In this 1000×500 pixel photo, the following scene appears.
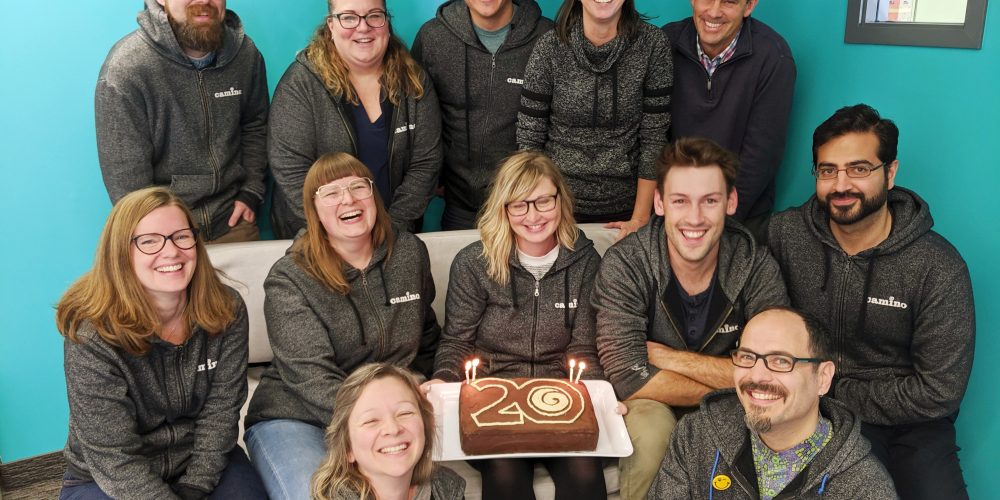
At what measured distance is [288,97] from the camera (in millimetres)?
3490

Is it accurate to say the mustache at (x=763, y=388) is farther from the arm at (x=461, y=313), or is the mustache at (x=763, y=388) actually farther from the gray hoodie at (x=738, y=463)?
the arm at (x=461, y=313)

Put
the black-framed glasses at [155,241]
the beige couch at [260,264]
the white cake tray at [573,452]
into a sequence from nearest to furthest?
the black-framed glasses at [155,241] < the white cake tray at [573,452] < the beige couch at [260,264]

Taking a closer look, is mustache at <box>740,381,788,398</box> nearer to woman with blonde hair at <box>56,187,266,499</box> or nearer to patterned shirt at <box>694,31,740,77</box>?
woman with blonde hair at <box>56,187,266,499</box>

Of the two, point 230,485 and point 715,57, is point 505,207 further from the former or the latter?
point 230,485

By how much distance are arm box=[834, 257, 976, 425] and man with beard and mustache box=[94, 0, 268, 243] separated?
2.73 meters

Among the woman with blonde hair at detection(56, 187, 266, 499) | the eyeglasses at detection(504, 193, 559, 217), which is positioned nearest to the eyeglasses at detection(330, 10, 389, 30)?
the eyeglasses at detection(504, 193, 559, 217)

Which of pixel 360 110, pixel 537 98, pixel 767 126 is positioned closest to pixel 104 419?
pixel 360 110

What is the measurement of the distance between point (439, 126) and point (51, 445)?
2409mm

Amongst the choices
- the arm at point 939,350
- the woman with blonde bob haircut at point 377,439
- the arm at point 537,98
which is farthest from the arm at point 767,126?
the woman with blonde bob haircut at point 377,439

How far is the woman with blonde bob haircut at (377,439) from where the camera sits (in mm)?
2324

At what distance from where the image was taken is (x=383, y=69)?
355 centimetres

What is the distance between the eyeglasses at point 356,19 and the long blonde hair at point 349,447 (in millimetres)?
1548

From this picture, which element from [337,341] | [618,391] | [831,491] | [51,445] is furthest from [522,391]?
[51,445]

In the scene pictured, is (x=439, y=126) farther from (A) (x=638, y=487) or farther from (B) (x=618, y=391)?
(A) (x=638, y=487)
